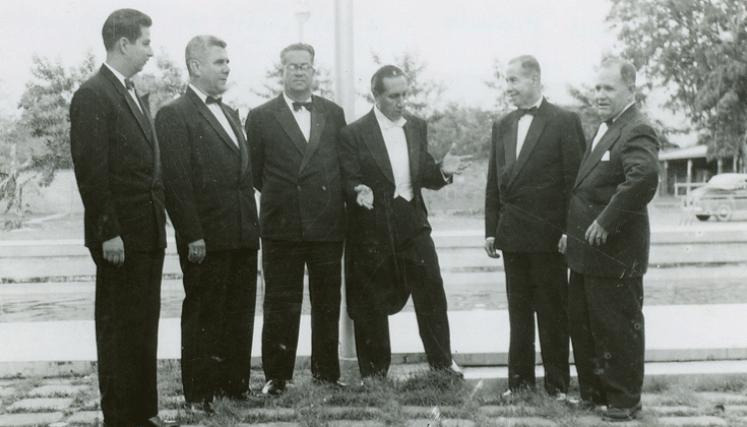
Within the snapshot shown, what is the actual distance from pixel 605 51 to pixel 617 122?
163 centimetres

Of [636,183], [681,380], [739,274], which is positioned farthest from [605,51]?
[739,274]

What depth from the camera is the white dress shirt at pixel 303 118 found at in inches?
181

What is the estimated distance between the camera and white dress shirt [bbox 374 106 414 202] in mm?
4691

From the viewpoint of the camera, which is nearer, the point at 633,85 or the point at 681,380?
the point at 633,85

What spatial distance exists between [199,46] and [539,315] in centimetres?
246

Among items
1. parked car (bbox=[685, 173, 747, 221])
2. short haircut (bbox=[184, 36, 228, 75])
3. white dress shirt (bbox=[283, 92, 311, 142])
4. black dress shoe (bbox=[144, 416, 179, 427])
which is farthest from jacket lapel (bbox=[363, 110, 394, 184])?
parked car (bbox=[685, 173, 747, 221])

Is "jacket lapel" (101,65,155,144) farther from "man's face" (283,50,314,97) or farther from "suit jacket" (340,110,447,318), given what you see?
"suit jacket" (340,110,447,318)

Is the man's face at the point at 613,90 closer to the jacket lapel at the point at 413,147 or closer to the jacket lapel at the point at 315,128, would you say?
the jacket lapel at the point at 413,147

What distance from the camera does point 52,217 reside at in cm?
561

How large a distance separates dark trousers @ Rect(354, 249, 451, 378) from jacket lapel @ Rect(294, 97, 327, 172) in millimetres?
825

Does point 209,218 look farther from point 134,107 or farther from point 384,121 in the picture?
point 384,121

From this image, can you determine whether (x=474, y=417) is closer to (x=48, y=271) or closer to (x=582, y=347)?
(x=582, y=347)

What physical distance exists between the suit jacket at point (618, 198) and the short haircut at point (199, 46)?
7.06ft

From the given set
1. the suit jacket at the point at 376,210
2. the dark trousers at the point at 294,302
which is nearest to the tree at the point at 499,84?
the suit jacket at the point at 376,210
